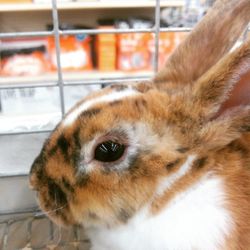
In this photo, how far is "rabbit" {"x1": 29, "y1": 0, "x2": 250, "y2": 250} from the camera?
0.69 m

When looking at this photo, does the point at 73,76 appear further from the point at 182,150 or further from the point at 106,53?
the point at 182,150

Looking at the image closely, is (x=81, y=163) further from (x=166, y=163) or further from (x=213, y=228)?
(x=213, y=228)

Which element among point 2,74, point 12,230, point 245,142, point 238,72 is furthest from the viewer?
point 2,74

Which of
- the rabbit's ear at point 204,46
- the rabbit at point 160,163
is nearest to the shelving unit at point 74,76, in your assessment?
the rabbit's ear at point 204,46

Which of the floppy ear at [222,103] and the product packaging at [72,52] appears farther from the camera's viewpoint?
the product packaging at [72,52]

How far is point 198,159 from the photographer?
28.8 inches

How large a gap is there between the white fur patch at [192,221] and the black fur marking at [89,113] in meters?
0.18

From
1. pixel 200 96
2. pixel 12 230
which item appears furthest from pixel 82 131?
pixel 12 230

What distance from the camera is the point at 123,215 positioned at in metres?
0.73

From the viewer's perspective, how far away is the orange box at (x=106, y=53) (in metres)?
1.78

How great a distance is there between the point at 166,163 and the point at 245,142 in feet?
0.52

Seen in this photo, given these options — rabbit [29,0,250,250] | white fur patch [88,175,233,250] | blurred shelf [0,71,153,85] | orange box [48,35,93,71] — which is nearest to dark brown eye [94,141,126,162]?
rabbit [29,0,250,250]

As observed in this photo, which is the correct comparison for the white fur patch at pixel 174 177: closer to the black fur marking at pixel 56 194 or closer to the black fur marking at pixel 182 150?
the black fur marking at pixel 182 150

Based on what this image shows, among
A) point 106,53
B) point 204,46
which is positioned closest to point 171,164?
point 204,46
